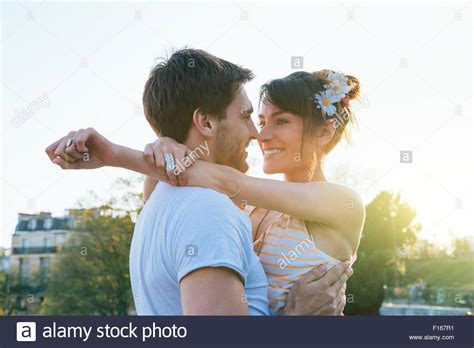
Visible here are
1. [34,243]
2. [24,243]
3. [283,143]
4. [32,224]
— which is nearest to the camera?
[283,143]

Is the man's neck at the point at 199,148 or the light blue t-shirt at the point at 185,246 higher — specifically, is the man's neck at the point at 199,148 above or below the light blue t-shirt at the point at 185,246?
above

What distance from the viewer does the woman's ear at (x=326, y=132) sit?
395 centimetres

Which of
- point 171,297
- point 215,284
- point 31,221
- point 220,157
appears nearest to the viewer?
point 215,284

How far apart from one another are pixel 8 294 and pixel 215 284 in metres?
33.5

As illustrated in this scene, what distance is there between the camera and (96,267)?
92.2 feet

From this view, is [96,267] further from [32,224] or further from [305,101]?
[305,101]

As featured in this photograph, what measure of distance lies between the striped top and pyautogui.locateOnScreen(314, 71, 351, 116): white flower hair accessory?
0.96m

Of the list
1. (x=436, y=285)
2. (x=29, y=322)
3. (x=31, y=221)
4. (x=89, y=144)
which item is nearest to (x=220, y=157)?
(x=89, y=144)

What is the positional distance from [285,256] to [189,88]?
3.05ft

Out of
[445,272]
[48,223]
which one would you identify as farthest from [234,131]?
[48,223]

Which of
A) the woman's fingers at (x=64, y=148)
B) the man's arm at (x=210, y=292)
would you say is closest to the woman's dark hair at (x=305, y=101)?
the woman's fingers at (x=64, y=148)

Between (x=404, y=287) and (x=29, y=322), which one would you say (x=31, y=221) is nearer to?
(x=404, y=287)

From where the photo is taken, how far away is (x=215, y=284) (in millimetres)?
2281

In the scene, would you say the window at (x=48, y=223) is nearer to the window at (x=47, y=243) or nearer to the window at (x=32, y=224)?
the window at (x=47, y=243)
